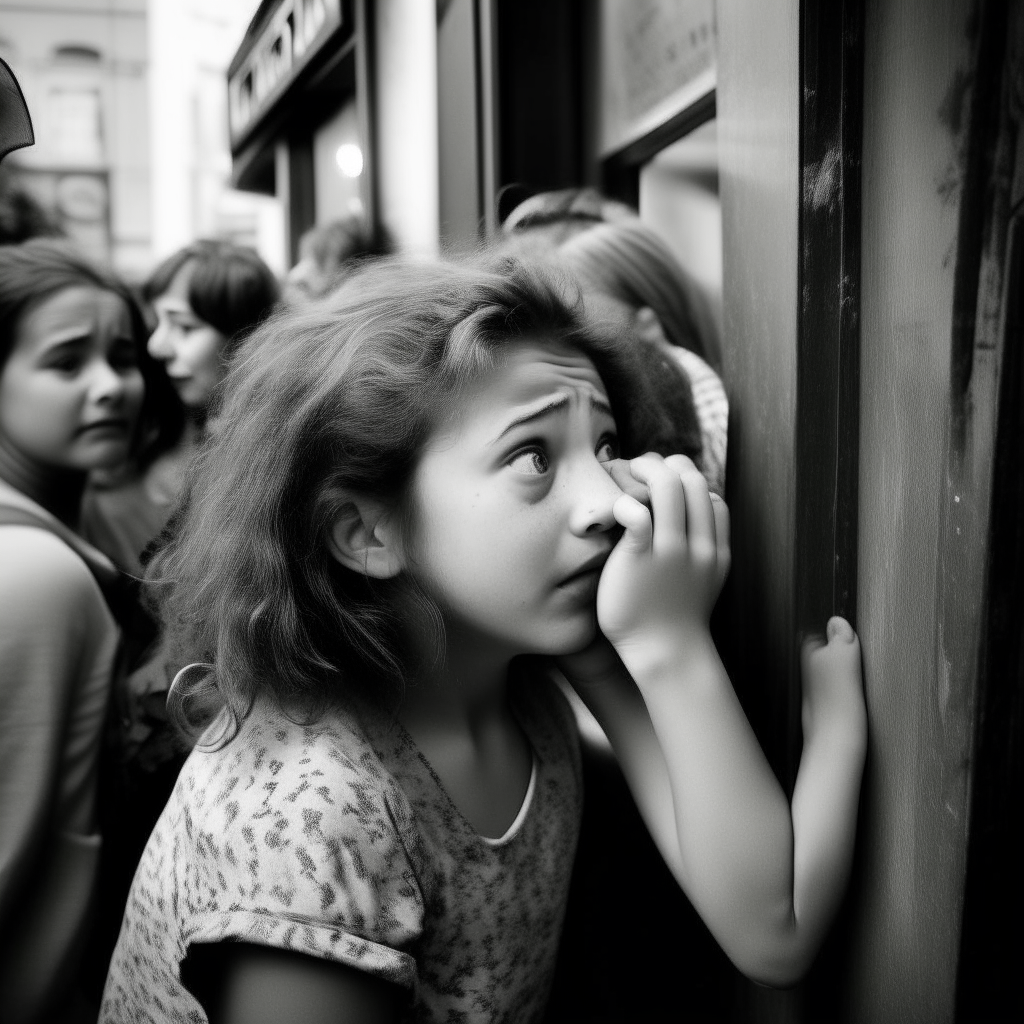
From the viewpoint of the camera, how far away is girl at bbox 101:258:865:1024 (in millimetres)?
942

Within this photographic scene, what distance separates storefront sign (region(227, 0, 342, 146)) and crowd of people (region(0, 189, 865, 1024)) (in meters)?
2.27

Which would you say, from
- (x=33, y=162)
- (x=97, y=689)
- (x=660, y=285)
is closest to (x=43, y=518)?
(x=97, y=689)

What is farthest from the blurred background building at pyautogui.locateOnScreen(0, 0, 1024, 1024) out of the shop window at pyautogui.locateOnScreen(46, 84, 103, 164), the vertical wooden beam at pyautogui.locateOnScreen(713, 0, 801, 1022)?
the shop window at pyautogui.locateOnScreen(46, 84, 103, 164)

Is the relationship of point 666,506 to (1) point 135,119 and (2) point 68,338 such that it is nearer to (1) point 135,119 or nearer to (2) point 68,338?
(2) point 68,338

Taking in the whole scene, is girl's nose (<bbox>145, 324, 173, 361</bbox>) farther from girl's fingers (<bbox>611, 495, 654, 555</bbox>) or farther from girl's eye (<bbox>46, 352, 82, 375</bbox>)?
girl's fingers (<bbox>611, 495, 654, 555</bbox>)

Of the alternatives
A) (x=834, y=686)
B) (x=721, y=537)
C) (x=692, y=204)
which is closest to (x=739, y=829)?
(x=834, y=686)

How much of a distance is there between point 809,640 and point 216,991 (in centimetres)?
67

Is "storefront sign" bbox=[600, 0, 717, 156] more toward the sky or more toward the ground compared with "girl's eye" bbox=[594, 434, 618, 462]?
more toward the sky

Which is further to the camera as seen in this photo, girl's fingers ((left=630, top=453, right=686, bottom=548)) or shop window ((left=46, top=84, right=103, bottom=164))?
shop window ((left=46, top=84, right=103, bottom=164))

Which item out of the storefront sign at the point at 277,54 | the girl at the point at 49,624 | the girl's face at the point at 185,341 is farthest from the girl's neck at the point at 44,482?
the storefront sign at the point at 277,54

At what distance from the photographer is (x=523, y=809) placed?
1.18m

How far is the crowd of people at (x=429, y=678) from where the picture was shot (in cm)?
94

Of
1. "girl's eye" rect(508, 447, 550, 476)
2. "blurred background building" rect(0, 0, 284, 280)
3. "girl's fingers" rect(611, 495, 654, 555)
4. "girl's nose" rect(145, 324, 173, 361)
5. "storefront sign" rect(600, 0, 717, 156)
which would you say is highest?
"blurred background building" rect(0, 0, 284, 280)

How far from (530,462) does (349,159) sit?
3.20m
